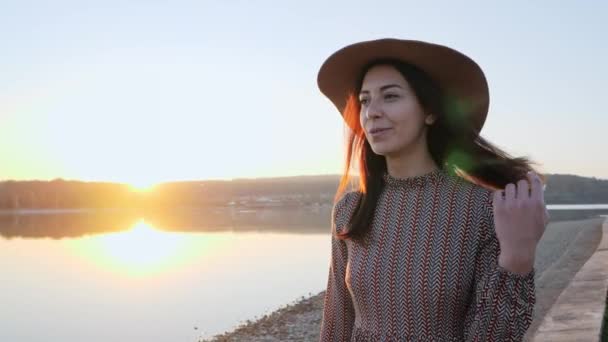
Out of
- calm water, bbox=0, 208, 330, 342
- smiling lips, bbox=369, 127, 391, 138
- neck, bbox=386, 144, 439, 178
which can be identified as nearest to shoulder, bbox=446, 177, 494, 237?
neck, bbox=386, 144, 439, 178

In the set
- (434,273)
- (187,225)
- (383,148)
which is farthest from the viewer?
(187,225)

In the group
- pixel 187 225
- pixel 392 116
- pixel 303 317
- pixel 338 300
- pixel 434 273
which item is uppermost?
pixel 392 116

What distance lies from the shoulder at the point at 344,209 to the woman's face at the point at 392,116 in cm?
22

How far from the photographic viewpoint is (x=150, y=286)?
825 inches

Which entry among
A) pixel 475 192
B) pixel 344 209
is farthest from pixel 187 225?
pixel 475 192

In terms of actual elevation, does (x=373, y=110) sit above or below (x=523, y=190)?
above

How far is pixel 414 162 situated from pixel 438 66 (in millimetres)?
255

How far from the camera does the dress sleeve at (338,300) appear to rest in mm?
1978

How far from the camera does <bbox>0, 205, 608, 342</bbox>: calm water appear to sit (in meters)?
14.3

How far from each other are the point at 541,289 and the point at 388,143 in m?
9.10

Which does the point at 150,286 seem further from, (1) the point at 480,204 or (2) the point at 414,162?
(1) the point at 480,204

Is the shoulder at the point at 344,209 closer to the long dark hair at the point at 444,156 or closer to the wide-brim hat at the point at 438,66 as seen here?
the long dark hair at the point at 444,156

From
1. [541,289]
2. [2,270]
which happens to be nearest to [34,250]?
[2,270]

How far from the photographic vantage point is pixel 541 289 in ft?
33.3
